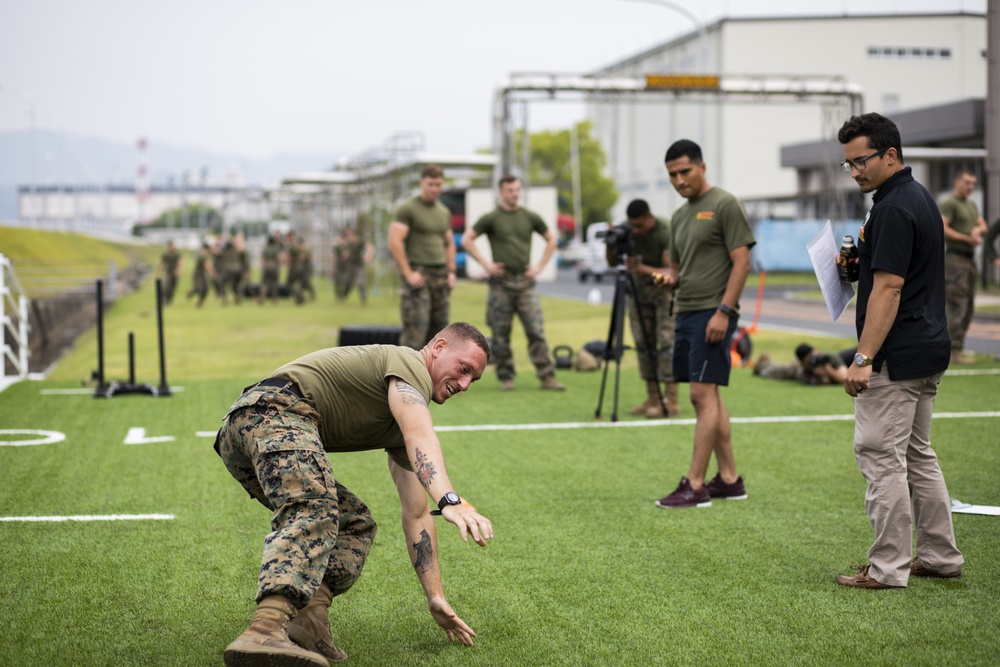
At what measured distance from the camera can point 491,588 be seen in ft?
15.6

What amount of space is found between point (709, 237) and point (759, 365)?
6.26m

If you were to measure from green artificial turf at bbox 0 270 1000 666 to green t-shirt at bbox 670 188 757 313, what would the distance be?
1.18m

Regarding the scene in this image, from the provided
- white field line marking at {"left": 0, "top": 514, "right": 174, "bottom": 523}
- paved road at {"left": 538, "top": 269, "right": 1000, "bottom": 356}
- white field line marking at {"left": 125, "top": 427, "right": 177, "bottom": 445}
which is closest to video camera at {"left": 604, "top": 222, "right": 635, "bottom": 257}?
white field line marking at {"left": 125, "top": 427, "right": 177, "bottom": 445}

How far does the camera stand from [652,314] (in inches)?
382

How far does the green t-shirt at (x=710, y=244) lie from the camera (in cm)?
628

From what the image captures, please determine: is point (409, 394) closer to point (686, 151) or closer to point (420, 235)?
point (686, 151)

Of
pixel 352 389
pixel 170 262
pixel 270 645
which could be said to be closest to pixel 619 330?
pixel 352 389

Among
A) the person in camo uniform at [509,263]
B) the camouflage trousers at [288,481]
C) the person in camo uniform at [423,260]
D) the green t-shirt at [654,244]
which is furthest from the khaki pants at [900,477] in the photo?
the person in camo uniform at [423,260]

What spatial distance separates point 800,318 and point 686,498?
16.9 m

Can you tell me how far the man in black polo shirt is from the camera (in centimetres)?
447

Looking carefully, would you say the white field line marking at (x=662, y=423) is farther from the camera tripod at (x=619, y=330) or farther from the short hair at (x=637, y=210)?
the short hair at (x=637, y=210)

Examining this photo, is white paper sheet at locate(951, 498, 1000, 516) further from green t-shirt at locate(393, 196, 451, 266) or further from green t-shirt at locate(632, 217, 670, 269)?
green t-shirt at locate(393, 196, 451, 266)

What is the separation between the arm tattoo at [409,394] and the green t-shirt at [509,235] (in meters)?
7.44

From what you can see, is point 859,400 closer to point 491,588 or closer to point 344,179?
point 491,588
